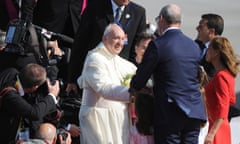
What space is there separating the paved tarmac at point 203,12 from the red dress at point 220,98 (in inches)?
121

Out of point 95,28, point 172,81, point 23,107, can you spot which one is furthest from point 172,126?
point 95,28

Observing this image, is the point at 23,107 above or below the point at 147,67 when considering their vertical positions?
Result: below

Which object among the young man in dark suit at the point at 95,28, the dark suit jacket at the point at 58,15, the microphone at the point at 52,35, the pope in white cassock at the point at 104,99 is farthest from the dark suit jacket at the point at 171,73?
the dark suit jacket at the point at 58,15

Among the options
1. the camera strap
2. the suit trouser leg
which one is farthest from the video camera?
the suit trouser leg

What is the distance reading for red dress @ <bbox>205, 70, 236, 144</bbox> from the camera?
6785 mm

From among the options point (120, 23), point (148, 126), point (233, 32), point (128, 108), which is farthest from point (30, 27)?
point (233, 32)

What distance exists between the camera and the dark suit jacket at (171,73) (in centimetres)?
588

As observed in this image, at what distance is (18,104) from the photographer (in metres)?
6.19

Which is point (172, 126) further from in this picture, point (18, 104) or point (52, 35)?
point (52, 35)

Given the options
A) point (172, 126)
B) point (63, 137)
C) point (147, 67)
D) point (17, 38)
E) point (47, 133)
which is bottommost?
point (63, 137)

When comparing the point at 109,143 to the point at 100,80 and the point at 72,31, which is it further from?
the point at 72,31

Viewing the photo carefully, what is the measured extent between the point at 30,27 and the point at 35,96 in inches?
40.0

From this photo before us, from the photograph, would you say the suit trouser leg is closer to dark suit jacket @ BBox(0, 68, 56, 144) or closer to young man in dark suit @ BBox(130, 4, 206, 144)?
young man in dark suit @ BBox(130, 4, 206, 144)

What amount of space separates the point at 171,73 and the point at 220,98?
3.35 ft
